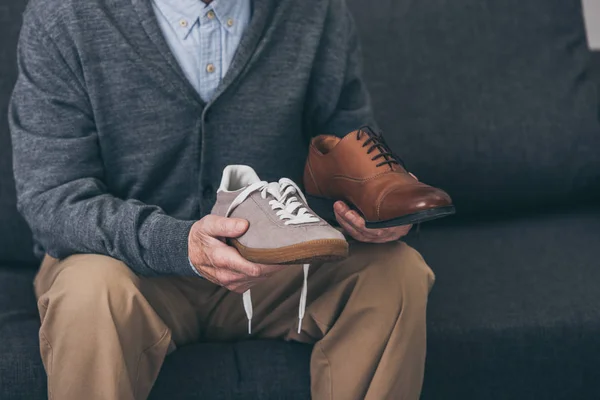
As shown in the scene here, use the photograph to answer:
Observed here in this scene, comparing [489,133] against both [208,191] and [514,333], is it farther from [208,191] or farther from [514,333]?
[208,191]

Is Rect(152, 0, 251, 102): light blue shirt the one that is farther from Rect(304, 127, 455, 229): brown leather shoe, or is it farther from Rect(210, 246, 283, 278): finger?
Rect(210, 246, 283, 278): finger

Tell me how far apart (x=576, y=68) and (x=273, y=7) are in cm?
74

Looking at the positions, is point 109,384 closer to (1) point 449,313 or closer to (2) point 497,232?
(1) point 449,313

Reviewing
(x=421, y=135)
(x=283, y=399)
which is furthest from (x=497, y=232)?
(x=283, y=399)

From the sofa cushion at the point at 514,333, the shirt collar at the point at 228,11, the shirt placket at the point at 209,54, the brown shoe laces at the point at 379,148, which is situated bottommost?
the sofa cushion at the point at 514,333

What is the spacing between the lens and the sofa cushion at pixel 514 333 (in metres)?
1.29

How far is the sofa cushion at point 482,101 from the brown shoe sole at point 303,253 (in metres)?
0.74

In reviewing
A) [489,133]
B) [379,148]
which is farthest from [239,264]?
[489,133]

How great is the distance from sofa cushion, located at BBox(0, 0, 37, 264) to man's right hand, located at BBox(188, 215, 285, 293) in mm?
596

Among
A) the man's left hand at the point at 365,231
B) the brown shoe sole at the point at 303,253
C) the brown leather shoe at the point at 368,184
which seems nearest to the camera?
the brown shoe sole at the point at 303,253

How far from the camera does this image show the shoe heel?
52.2 inches

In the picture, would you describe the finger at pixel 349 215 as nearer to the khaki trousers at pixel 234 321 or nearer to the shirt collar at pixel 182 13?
the khaki trousers at pixel 234 321

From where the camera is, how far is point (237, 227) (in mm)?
1040

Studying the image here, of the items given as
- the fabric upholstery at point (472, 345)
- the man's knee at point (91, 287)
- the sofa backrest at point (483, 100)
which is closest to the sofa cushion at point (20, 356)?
the fabric upholstery at point (472, 345)
